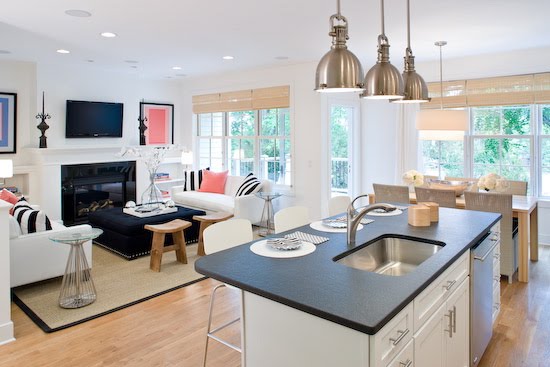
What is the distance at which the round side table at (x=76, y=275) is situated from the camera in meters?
3.48

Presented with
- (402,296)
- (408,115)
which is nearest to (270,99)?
(408,115)

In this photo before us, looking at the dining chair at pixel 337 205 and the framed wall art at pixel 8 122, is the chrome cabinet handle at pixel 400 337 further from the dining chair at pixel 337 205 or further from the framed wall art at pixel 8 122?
the framed wall art at pixel 8 122

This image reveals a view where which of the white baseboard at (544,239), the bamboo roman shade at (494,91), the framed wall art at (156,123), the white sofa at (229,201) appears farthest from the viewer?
the framed wall art at (156,123)

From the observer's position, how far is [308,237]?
2387 millimetres

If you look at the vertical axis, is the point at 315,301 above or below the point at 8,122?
below

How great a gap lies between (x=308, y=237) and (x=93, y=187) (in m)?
5.81

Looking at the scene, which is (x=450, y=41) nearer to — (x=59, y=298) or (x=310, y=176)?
(x=310, y=176)

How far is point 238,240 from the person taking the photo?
264cm

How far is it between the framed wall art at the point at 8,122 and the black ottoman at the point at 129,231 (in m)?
2.02

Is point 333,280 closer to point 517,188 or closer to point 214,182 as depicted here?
point 517,188

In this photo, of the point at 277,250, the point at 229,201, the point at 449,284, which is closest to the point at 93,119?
the point at 229,201

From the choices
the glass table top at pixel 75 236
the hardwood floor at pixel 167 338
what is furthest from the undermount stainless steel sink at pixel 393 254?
the glass table top at pixel 75 236

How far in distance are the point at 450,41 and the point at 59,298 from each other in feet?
16.5

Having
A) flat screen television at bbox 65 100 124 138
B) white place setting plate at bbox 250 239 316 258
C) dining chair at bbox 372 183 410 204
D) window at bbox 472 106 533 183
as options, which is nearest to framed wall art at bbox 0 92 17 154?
flat screen television at bbox 65 100 124 138
